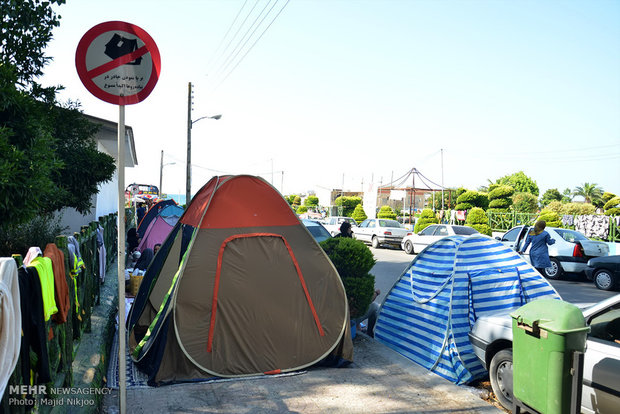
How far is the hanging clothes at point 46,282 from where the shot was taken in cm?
322

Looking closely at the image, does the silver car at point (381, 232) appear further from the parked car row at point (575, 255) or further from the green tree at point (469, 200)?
the green tree at point (469, 200)

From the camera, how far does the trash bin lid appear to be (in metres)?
3.71

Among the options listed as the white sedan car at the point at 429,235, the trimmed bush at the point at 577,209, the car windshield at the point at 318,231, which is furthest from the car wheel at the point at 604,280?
the trimmed bush at the point at 577,209

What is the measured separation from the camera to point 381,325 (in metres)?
6.87

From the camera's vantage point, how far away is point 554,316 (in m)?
3.81

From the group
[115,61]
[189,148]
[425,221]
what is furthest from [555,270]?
[189,148]

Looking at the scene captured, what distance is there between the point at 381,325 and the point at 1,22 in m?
7.12

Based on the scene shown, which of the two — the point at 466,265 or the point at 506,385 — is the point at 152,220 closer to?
the point at 466,265

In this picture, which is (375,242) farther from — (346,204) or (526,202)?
(526,202)

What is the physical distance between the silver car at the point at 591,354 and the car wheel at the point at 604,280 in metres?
9.47

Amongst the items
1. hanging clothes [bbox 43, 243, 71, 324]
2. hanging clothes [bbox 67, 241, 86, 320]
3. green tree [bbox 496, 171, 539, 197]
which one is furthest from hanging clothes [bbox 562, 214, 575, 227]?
green tree [bbox 496, 171, 539, 197]

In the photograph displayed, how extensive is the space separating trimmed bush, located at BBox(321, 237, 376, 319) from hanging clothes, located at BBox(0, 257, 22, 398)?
448cm

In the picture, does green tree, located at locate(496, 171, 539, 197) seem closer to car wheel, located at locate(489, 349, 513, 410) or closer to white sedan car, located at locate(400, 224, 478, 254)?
white sedan car, located at locate(400, 224, 478, 254)

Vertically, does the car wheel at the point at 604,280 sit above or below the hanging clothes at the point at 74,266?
below
